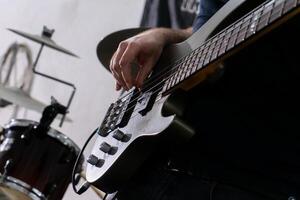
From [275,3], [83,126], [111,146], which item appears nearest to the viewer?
[275,3]

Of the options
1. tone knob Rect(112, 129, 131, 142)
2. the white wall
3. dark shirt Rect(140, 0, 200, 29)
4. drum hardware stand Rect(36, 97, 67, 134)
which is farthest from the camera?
the white wall

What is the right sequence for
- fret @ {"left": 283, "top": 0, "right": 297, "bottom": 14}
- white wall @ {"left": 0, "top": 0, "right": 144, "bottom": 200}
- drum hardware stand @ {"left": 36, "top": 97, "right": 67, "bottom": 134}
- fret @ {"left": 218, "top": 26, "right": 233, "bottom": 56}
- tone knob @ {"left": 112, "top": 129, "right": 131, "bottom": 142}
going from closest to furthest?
fret @ {"left": 283, "top": 0, "right": 297, "bottom": 14}
fret @ {"left": 218, "top": 26, "right": 233, "bottom": 56}
tone knob @ {"left": 112, "top": 129, "right": 131, "bottom": 142}
drum hardware stand @ {"left": 36, "top": 97, "right": 67, "bottom": 134}
white wall @ {"left": 0, "top": 0, "right": 144, "bottom": 200}

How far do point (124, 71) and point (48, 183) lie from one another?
976mm

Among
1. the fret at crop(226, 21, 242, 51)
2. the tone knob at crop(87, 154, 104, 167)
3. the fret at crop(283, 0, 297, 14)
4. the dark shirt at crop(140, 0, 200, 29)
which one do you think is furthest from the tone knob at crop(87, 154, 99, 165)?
the dark shirt at crop(140, 0, 200, 29)

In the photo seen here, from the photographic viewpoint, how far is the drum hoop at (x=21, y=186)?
63.4 inches

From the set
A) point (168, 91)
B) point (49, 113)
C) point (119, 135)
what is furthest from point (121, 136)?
point (49, 113)

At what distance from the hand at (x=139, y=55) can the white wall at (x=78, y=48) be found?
1.41 metres

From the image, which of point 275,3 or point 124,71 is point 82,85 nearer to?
point 124,71

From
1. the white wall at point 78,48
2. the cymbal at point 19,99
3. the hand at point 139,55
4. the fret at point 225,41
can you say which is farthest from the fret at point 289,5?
the white wall at point 78,48

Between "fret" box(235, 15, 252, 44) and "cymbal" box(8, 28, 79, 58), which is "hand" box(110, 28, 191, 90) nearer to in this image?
"fret" box(235, 15, 252, 44)

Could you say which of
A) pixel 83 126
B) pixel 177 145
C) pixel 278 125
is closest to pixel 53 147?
pixel 83 126

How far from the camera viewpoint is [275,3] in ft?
1.71

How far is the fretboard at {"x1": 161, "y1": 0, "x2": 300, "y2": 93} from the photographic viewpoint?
0.51 metres

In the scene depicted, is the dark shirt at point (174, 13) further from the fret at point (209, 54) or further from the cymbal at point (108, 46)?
the fret at point (209, 54)
